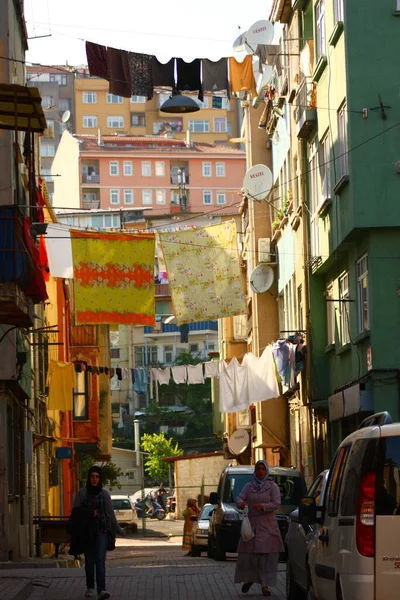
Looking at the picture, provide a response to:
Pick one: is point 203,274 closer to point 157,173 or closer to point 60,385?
point 60,385

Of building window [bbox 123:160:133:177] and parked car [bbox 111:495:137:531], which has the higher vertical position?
building window [bbox 123:160:133:177]

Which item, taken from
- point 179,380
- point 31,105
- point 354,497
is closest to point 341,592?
point 354,497

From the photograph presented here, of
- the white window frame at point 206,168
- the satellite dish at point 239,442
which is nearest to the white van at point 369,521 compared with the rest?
the satellite dish at point 239,442

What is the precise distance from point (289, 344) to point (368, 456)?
23.2 meters

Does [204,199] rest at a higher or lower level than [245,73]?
higher

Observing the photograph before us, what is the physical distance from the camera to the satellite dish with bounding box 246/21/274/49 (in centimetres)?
3494

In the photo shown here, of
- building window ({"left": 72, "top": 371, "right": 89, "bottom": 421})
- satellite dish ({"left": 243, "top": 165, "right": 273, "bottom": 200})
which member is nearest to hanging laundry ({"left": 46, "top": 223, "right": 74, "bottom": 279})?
satellite dish ({"left": 243, "top": 165, "right": 273, "bottom": 200})

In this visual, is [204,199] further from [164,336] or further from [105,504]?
[105,504]

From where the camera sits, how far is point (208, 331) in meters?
126

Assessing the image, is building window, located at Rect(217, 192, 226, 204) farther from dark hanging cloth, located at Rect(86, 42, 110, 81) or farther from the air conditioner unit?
dark hanging cloth, located at Rect(86, 42, 110, 81)

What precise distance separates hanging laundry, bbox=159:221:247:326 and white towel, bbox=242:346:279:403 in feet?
17.2

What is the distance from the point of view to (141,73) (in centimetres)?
2933

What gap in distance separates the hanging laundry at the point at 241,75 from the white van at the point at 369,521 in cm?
2076

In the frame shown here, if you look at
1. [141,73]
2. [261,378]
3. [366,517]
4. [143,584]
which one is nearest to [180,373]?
[261,378]
